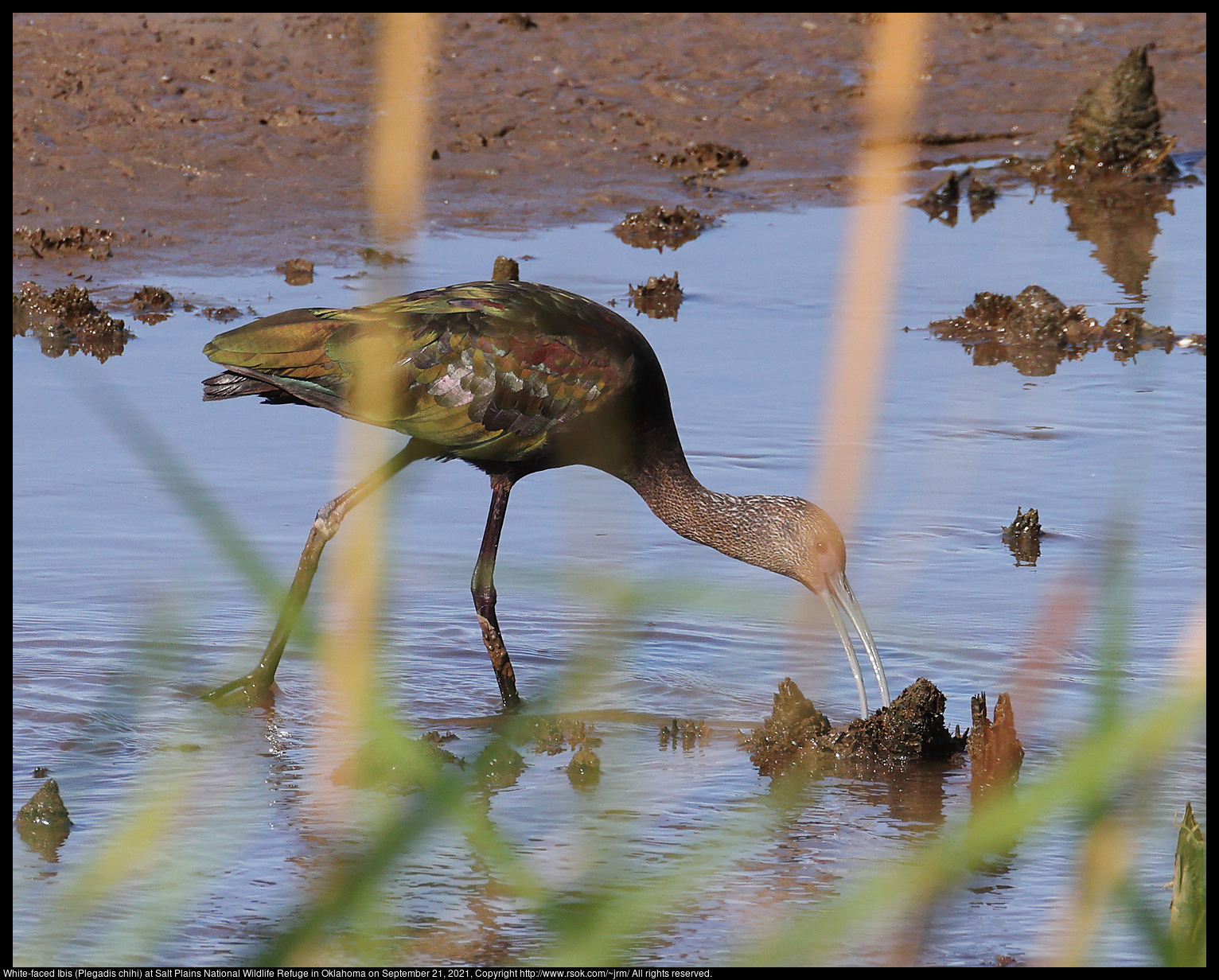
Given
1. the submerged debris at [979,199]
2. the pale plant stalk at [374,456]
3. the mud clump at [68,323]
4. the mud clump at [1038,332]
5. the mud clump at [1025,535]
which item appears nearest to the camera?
the pale plant stalk at [374,456]

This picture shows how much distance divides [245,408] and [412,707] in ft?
10.4

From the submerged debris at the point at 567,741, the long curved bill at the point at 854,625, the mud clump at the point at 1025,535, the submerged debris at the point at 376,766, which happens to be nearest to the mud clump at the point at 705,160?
the mud clump at the point at 1025,535

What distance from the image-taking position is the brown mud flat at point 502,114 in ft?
35.8

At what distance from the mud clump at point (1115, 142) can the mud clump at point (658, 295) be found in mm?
4305

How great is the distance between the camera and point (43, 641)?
18.1ft

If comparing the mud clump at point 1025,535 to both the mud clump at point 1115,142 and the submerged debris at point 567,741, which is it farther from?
the mud clump at point 1115,142

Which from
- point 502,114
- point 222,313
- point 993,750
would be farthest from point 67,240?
point 993,750

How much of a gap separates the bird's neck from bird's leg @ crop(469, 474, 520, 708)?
37 centimetres

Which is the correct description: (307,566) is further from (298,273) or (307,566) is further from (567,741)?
(298,273)

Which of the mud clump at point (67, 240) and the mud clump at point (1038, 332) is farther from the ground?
the mud clump at point (67, 240)

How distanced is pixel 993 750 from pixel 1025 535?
2181 millimetres

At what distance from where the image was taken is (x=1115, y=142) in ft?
42.6

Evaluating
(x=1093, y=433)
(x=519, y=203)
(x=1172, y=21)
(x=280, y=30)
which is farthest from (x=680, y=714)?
(x=1172, y=21)

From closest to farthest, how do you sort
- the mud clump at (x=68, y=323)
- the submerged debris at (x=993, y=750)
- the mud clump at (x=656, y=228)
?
1. the submerged debris at (x=993, y=750)
2. the mud clump at (x=68, y=323)
3. the mud clump at (x=656, y=228)
